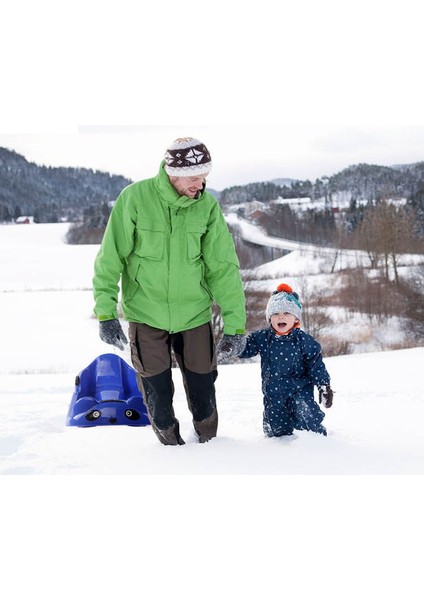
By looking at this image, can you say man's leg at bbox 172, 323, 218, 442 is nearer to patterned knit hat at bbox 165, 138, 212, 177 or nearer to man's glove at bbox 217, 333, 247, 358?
man's glove at bbox 217, 333, 247, 358

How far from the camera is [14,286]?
3341cm

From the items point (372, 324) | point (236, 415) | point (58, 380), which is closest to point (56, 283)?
point (372, 324)

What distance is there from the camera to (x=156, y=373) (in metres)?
3.01

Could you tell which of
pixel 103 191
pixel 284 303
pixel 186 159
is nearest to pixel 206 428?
pixel 284 303

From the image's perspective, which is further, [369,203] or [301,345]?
[369,203]

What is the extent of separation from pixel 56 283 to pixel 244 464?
3232 centimetres

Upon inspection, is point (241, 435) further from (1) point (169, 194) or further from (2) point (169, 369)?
(1) point (169, 194)

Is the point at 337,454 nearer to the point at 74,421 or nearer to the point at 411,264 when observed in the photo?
the point at 74,421

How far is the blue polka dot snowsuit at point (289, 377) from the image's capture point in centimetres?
315

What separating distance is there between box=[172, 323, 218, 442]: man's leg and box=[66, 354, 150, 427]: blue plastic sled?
65 centimetres

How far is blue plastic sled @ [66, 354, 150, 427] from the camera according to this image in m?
3.69

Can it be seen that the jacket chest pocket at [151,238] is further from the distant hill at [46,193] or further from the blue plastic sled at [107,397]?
the distant hill at [46,193]

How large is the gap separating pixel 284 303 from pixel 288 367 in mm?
338

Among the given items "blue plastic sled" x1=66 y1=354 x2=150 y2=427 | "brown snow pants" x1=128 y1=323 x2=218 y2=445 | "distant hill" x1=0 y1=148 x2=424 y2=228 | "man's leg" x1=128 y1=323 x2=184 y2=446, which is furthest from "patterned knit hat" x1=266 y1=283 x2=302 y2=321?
"distant hill" x1=0 y1=148 x2=424 y2=228
